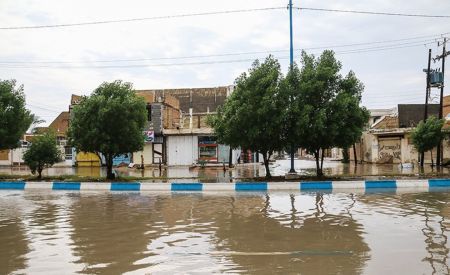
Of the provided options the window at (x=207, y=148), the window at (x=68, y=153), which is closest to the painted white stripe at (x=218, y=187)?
the window at (x=207, y=148)

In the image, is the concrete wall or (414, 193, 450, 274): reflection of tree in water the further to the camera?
the concrete wall

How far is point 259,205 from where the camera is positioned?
13016mm

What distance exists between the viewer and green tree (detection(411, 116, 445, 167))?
3253 cm

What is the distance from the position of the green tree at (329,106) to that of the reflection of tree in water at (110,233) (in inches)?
414

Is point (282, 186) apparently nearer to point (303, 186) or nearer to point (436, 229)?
point (303, 186)

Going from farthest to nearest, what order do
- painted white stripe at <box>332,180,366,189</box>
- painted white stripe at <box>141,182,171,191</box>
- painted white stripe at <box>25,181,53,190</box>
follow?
painted white stripe at <box>25,181,53,190</box> < painted white stripe at <box>141,182,171,191</box> < painted white stripe at <box>332,180,366,189</box>

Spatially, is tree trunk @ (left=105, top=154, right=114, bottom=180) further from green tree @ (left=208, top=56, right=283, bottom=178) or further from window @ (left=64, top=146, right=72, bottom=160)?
window @ (left=64, top=146, right=72, bottom=160)

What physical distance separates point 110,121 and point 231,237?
16324mm

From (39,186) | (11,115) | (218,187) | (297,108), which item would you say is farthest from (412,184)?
(11,115)

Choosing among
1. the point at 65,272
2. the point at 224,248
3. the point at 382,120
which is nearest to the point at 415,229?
the point at 224,248

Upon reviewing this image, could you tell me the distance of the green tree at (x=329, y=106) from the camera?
846 inches

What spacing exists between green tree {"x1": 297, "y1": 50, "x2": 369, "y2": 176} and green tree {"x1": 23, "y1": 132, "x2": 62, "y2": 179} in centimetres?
1418

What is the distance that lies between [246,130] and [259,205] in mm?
9800

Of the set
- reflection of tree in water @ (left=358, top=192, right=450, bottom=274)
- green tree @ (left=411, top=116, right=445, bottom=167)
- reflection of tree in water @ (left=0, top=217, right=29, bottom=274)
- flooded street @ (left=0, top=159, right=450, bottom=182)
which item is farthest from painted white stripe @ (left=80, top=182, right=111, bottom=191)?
green tree @ (left=411, top=116, right=445, bottom=167)
